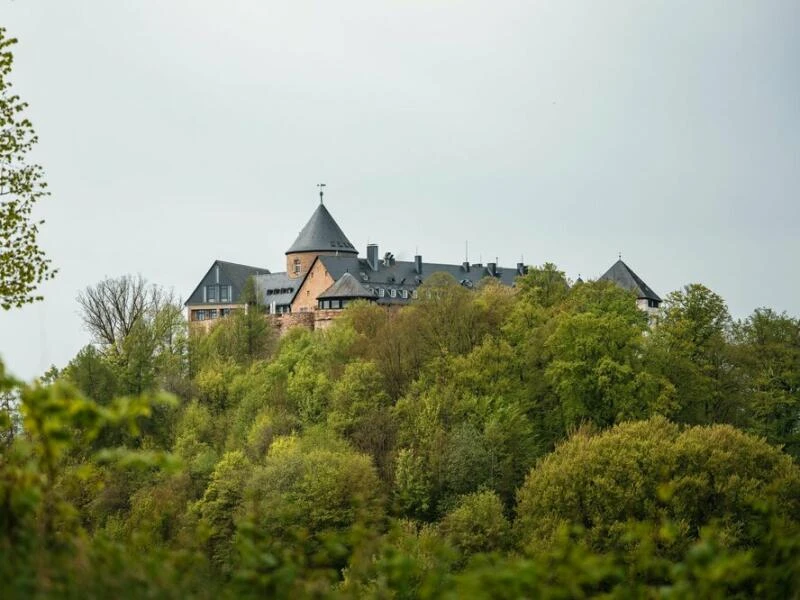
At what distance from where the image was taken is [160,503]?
49188mm

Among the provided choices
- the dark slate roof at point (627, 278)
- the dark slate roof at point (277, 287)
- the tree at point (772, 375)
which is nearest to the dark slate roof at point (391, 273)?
the dark slate roof at point (277, 287)

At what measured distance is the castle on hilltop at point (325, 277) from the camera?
105m

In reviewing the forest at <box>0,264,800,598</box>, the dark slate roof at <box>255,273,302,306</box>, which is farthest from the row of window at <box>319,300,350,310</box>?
the forest at <box>0,264,800,598</box>

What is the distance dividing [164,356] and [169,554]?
68395 mm

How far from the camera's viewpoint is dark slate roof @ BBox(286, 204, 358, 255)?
118938mm

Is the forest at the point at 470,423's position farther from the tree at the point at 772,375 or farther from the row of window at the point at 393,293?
the row of window at the point at 393,293

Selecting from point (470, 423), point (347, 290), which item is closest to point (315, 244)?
point (347, 290)

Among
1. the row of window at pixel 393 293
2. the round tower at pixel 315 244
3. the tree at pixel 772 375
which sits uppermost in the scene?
the round tower at pixel 315 244

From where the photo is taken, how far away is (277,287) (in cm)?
11862

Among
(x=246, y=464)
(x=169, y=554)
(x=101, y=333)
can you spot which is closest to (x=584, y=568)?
(x=169, y=554)

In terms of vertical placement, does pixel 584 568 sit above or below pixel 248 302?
below

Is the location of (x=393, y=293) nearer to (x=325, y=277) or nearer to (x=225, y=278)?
(x=325, y=277)

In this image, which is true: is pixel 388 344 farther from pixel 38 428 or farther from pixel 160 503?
pixel 38 428

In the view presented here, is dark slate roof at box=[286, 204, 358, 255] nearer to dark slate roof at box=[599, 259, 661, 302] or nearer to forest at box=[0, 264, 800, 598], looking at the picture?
dark slate roof at box=[599, 259, 661, 302]
